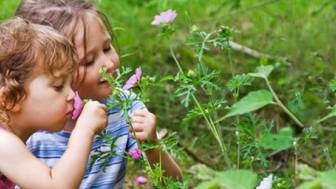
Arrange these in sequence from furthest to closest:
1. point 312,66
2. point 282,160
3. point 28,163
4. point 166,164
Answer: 1. point 312,66
2. point 282,160
3. point 166,164
4. point 28,163

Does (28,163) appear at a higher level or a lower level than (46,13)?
lower

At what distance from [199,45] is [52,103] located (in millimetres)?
413

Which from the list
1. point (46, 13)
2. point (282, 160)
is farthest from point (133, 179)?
point (46, 13)

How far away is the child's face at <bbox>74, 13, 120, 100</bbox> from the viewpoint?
2824 mm

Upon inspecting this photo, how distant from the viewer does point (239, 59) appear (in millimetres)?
5086

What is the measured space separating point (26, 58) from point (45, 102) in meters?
0.12

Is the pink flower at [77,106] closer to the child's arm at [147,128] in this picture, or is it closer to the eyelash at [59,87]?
the eyelash at [59,87]

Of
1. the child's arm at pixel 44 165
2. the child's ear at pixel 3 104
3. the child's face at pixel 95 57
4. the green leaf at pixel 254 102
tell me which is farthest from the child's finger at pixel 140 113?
the green leaf at pixel 254 102

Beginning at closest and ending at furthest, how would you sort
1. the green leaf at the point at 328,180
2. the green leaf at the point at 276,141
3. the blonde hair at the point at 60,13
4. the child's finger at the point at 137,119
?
1. the green leaf at the point at 328,180
2. the green leaf at the point at 276,141
3. the child's finger at the point at 137,119
4. the blonde hair at the point at 60,13

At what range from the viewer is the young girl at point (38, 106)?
2.56m

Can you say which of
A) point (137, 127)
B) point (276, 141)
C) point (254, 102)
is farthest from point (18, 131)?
point (254, 102)

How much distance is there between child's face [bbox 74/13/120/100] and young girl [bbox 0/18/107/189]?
6.4 inches

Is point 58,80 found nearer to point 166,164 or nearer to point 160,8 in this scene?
point 166,164

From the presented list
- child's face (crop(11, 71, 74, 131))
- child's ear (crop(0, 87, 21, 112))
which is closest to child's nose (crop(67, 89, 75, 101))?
child's face (crop(11, 71, 74, 131))
